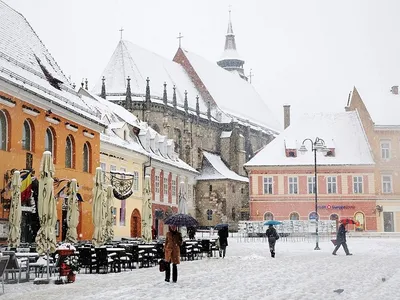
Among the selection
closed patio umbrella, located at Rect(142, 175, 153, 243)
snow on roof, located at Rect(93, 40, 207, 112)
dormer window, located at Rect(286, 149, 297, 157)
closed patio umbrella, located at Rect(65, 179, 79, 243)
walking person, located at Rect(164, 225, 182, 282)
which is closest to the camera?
walking person, located at Rect(164, 225, 182, 282)

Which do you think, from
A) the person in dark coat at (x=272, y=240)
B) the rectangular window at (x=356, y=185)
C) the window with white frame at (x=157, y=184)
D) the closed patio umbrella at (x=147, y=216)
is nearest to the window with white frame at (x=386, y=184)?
the rectangular window at (x=356, y=185)

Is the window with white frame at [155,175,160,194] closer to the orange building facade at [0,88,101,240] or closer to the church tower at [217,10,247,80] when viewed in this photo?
the orange building facade at [0,88,101,240]

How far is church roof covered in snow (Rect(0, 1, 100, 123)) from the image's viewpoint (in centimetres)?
2744

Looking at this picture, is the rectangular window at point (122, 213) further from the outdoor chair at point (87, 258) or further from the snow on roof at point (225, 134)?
the snow on roof at point (225, 134)

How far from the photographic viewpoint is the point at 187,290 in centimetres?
1503

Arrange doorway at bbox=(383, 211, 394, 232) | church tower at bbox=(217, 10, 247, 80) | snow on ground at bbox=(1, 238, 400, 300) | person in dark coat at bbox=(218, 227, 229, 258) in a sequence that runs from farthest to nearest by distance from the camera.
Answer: church tower at bbox=(217, 10, 247, 80) → doorway at bbox=(383, 211, 394, 232) → person in dark coat at bbox=(218, 227, 229, 258) → snow on ground at bbox=(1, 238, 400, 300)

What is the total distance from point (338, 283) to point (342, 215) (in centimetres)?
4454

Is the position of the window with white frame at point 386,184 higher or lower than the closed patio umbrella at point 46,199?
higher

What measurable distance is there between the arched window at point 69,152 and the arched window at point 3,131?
219 inches

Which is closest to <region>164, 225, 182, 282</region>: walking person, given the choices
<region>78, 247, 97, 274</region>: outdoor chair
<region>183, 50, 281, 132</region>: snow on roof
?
<region>78, 247, 97, 274</region>: outdoor chair

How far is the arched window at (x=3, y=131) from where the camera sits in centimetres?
2603

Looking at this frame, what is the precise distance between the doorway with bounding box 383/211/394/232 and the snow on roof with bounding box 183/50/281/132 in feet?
94.3

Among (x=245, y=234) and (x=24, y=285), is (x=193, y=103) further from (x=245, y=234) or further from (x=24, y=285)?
(x=24, y=285)

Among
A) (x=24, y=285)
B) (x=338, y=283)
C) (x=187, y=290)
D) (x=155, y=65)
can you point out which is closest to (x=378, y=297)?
(x=338, y=283)
